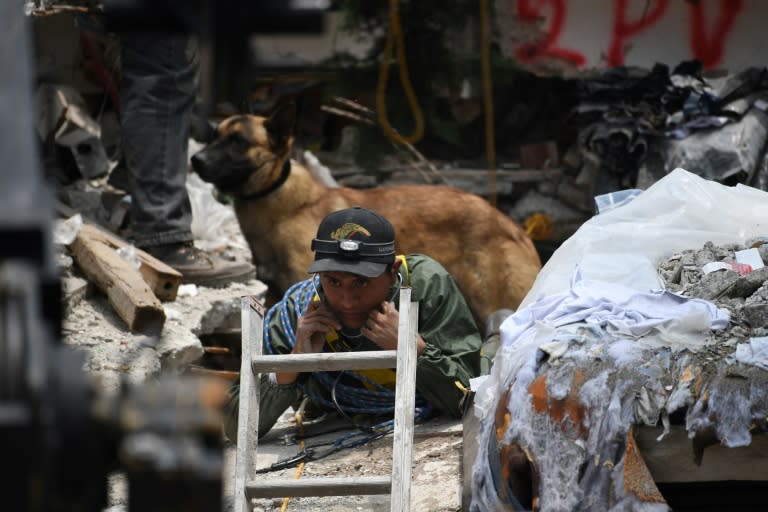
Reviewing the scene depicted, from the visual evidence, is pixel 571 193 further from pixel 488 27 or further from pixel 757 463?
pixel 757 463

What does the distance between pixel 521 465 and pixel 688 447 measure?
0.50 meters

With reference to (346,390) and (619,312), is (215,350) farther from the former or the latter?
(619,312)

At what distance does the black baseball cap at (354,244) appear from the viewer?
16.0 ft

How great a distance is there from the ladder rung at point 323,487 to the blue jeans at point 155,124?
2.52 metres

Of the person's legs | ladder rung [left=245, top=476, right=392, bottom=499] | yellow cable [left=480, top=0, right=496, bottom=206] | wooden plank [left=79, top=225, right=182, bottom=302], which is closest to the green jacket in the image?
ladder rung [left=245, top=476, right=392, bottom=499]

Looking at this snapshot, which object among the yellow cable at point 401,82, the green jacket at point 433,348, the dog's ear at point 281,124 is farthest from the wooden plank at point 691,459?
the yellow cable at point 401,82

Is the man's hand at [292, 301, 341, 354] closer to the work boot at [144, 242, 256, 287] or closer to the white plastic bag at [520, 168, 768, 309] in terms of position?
the white plastic bag at [520, 168, 768, 309]

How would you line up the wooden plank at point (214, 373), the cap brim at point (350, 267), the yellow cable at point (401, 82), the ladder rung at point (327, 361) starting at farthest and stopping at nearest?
the yellow cable at point (401, 82) < the wooden plank at point (214, 373) < the cap brim at point (350, 267) < the ladder rung at point (327, 361)

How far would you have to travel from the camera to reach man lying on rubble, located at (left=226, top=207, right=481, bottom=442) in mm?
4898

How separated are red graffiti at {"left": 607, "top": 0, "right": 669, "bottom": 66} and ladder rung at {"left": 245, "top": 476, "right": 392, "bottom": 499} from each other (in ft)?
17.0

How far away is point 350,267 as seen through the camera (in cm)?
488

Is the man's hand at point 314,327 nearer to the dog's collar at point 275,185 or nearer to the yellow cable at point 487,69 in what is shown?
the dog's collar at point 275,185

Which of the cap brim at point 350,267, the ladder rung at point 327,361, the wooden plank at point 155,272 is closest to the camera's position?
the ladder rung at point 327,361

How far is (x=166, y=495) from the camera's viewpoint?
150 cm
